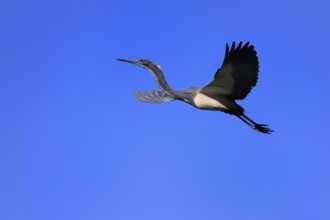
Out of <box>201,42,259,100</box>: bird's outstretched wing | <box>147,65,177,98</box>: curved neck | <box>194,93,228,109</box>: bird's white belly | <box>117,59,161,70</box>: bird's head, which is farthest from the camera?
<box>117,59,161,70</box>: bird's head

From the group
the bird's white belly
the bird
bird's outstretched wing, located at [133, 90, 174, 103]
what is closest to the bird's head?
the bird

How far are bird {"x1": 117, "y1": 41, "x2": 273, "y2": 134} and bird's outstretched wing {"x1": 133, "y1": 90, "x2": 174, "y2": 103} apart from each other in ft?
6.75

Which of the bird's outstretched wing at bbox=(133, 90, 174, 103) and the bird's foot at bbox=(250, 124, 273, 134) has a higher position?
the bird's outstretched wing at bbox=(133, 90, 174, 103)

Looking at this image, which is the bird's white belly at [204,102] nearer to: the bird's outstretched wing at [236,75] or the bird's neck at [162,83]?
the bird's outstretched wing at [236,75]

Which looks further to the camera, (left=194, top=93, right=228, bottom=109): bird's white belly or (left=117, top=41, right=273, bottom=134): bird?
(left=194, top=93, right=228, bottom=109): bird's white belly

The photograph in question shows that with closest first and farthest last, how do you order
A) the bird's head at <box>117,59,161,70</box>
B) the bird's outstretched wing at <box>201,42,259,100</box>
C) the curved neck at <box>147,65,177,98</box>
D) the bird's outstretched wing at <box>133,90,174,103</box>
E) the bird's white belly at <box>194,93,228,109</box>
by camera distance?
the bird's outstretched wing at <box>201,42,259,100</box>
the bird's white belly at <box>194,93,228,109</box>
the curved neck at <box>147,65,177,98</box>
the bird's head at <box>117,59,161,70</box>
the bird's outstretched wing at <box>133,90,174,103</box>

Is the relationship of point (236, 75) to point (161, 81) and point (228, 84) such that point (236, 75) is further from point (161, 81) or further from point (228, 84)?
point (161, 81)

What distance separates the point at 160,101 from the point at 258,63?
450 cm

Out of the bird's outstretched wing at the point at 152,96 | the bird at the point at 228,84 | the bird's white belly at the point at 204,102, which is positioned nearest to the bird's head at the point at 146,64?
the bird at the point at 228,84

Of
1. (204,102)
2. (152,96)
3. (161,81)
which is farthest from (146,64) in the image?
(152,96)

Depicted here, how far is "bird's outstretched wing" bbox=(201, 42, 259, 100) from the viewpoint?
1270cm

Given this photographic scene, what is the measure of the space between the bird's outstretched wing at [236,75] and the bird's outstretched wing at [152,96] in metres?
3.24

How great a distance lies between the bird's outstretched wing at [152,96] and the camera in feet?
55.4

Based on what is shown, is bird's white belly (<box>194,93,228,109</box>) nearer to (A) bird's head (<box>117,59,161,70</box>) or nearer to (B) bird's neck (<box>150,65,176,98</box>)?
(B) bird's neck (<box>150,65,176,98</box>)
